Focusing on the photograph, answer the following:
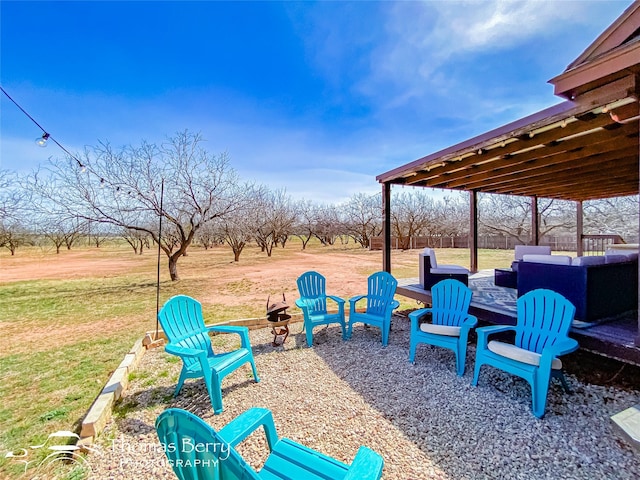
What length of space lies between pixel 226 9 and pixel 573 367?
729 centimetres

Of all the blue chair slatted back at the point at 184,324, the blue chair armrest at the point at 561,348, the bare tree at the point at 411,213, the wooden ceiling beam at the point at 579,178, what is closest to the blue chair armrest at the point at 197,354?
the blue chair slatted back at the point at 184,324

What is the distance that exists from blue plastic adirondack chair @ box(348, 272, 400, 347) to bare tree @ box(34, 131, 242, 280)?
681 cm

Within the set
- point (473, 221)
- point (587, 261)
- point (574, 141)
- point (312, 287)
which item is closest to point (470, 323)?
point (587, 261)

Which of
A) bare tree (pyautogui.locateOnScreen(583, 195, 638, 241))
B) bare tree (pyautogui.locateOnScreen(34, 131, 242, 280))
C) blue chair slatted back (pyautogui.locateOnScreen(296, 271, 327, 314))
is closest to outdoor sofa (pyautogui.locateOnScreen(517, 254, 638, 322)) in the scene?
blue chair slatted back (pyautogui.locateOnScreen(296, 271, 327, 314))

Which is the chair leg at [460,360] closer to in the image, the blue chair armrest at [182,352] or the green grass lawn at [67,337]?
the blue chair armrest at [182,352]

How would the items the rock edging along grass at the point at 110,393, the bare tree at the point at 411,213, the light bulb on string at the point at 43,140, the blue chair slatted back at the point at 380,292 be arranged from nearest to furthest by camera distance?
the rock edging along grass at the point at 110,393, the blue chair slatted back at the point at 380,292, the light bulb on string at the point at 43,140, the bare tree at the point at 411,213

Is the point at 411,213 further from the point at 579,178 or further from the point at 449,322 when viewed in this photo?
the point at 449,322

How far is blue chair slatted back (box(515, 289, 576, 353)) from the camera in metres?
2.53

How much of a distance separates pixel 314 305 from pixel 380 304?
941 millimetres

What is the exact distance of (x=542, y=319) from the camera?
2697 millimetres

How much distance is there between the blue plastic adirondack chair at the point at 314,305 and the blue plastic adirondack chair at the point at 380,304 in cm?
17

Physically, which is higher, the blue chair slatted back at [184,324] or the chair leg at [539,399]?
the blue chair slatted back at [184,324]

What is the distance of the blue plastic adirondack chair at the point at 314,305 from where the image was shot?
12.5 ft

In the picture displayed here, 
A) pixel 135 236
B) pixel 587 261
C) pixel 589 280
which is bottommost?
pixel 589 280
